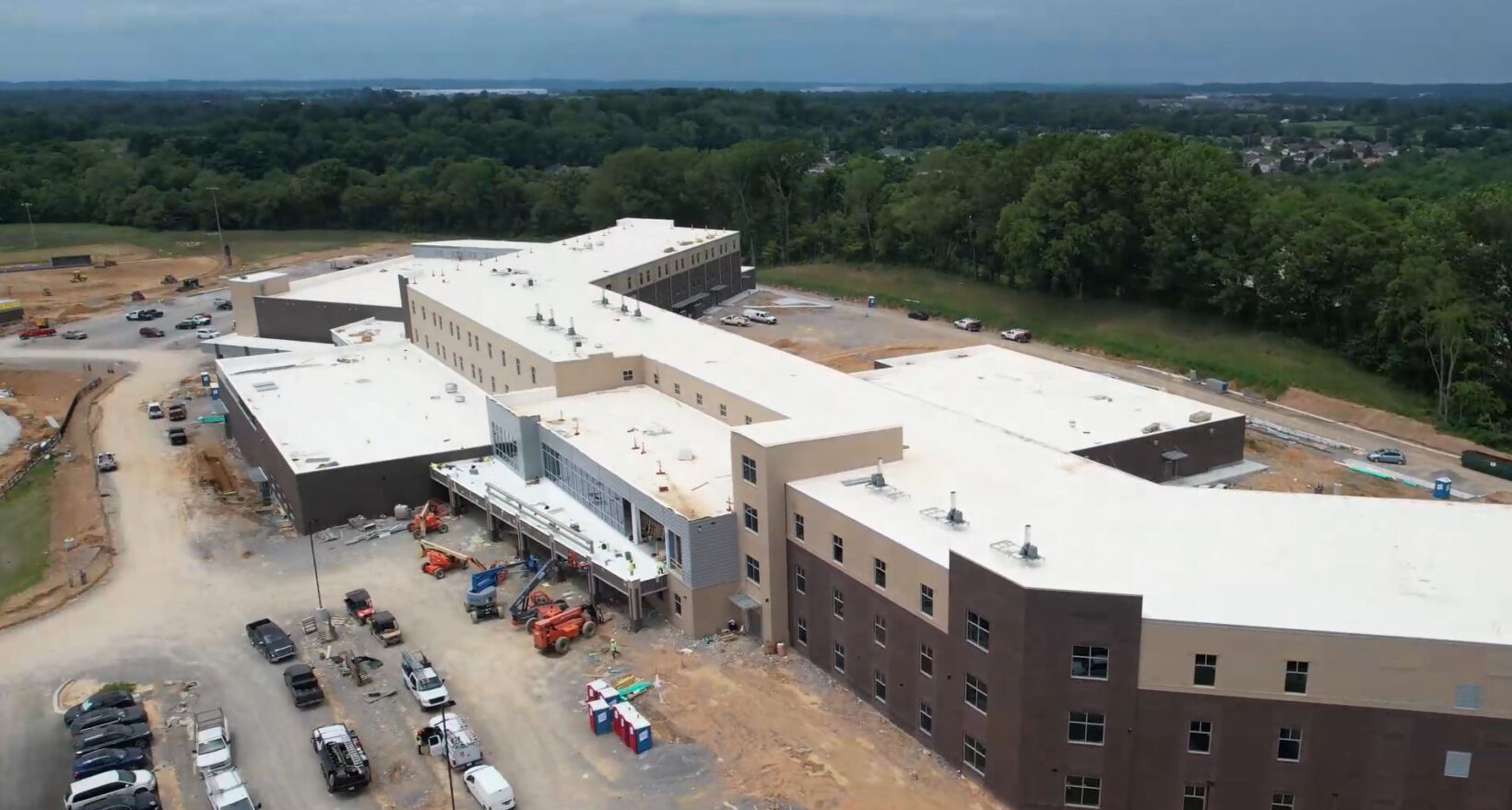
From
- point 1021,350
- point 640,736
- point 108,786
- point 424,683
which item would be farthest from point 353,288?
point 640,736

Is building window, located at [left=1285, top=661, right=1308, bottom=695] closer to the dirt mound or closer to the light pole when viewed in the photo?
the dirt mound

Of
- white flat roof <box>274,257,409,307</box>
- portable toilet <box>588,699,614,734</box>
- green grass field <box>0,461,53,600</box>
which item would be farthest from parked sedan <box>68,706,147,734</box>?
white flat roof <box>274,257,409,307</box>

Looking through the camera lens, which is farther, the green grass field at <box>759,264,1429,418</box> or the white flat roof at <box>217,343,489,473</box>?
the green grass field at <box>759,264,1429,418</box>

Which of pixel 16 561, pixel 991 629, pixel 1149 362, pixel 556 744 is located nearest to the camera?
pixel 991 629

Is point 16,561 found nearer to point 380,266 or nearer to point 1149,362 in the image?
point 380,266

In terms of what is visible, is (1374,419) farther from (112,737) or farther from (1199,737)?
(112,737)

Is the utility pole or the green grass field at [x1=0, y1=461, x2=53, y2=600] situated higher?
the utility pole

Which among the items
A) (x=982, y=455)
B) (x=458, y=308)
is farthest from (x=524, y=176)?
(x=982, y=455)

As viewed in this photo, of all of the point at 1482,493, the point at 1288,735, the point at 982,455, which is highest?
the point at 982,455
